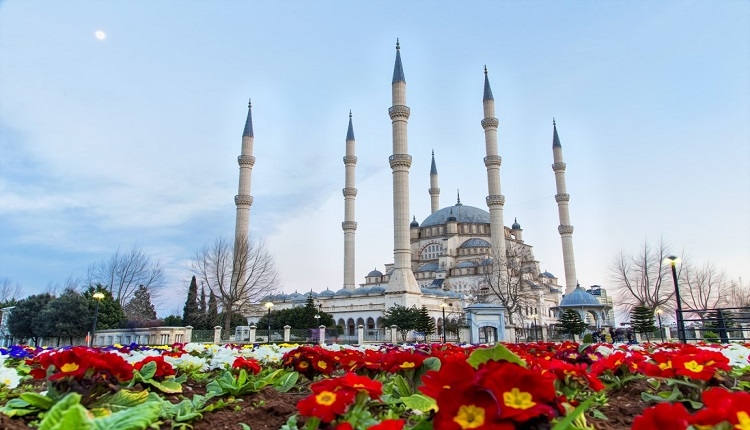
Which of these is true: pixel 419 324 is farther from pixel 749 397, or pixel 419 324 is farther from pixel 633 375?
pixel 749 397

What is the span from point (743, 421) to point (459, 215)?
68849 millimetres

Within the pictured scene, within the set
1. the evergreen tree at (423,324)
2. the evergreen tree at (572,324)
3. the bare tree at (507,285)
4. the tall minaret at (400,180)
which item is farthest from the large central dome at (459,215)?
the evergreen tree at (423,324)

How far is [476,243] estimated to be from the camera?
63.0 m

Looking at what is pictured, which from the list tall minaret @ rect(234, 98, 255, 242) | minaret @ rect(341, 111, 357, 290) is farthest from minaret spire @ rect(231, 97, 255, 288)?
minaret @ rect(341, 111, 357, 290)

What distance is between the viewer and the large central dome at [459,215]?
2702 inches

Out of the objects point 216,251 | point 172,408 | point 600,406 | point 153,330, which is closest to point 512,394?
point 600,406

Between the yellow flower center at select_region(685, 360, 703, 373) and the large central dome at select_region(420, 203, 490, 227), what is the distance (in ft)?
213

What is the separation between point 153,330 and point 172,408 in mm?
17352

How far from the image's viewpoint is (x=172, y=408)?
3.07m

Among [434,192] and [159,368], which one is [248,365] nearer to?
[159,368]

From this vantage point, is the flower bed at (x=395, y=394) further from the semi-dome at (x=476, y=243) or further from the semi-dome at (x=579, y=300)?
the semi-dome at (x=476, y=243)

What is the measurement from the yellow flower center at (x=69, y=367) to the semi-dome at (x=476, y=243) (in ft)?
200

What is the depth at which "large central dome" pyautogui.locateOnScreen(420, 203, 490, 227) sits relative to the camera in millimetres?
68625

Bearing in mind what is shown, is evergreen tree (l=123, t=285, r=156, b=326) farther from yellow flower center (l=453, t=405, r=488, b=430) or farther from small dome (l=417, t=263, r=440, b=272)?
yellow flower center (l=453, t=405, r=488, b=430)
